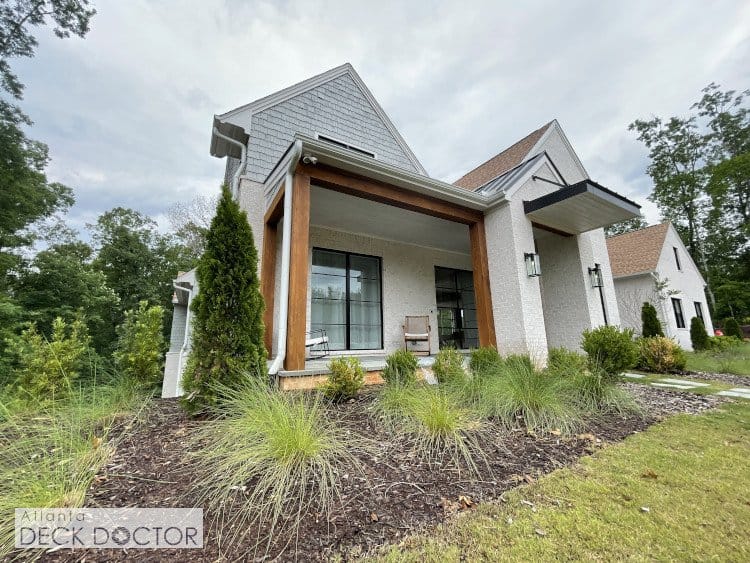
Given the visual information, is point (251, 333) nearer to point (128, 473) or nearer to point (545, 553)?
point (128, 473)

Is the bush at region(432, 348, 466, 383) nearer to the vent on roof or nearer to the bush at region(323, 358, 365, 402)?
the bush at region(323, 358, 365, 402)

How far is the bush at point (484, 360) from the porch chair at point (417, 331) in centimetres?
222

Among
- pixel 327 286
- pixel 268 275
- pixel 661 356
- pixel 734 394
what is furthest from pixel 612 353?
pixel 268 275

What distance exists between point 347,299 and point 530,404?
4.26m

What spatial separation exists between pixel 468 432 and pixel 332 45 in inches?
369

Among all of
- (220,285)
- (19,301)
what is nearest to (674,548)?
(220,285)

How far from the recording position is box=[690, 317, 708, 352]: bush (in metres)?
11.4

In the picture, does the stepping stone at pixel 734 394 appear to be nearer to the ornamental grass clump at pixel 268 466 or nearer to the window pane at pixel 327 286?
the ornamental grass clump at pixel 268 466

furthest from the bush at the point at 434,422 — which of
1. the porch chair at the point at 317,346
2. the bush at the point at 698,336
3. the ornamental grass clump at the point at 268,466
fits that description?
the bush at the point at 698,336

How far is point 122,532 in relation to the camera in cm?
160

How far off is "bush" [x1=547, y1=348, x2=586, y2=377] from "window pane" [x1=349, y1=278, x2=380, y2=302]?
367 centimetres

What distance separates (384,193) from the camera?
15.8ft

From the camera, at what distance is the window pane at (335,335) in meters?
6.41

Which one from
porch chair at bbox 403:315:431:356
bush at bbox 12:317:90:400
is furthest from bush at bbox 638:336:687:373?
bush at bbox 12:317:90:400
